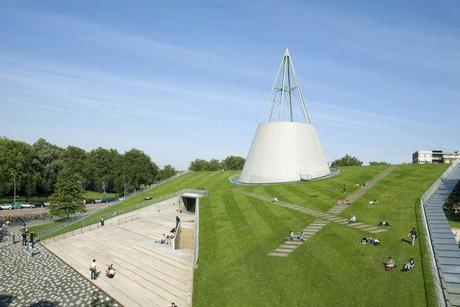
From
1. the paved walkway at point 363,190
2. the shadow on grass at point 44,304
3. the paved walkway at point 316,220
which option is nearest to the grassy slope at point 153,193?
the paved walkway at point 316,220

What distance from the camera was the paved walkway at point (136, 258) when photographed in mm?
25766

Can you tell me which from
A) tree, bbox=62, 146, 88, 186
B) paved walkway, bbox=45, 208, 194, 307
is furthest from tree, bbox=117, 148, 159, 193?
paved walkway, bbox=45, 208, 194, 307

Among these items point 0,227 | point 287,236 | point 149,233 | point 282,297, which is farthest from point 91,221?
point 282,297

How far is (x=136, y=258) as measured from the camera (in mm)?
33906

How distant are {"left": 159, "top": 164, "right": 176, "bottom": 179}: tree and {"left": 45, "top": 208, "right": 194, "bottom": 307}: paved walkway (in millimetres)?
79171

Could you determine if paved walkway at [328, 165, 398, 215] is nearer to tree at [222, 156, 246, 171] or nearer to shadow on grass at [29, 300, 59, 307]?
shadow on grass at [29, 300, 59, 307]

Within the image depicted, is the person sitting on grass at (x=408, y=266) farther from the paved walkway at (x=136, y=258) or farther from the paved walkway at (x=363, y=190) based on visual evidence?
the paved walkway at (x=363, y=190)

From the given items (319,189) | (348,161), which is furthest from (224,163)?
(319,189)

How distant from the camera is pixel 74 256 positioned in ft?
122

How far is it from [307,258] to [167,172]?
11210 cm

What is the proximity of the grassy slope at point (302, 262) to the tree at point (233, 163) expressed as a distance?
323 ft

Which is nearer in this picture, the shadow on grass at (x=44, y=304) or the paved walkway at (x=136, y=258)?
the shadow on grass at (x=44, y=304)

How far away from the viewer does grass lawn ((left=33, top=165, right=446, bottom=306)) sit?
67.9 feet

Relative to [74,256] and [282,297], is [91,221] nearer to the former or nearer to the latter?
[74,256]
